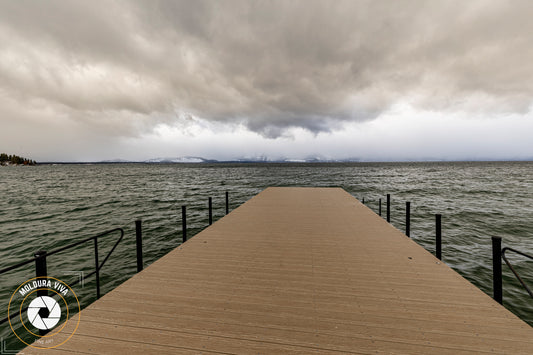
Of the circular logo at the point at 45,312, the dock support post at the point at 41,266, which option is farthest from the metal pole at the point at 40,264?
the circular logo at the point at 45,312

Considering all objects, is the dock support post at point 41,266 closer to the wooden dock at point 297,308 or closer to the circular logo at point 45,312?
the circular logo at point 45,312

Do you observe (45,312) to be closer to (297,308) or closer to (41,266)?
(41,266)

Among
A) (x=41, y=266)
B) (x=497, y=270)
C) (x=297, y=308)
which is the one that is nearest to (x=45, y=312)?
(x=41, y=266)

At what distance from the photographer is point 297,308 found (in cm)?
340

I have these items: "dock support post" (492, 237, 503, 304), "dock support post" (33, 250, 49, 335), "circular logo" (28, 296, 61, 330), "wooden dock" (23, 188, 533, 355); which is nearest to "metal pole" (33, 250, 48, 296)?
"dock support post" (33, 250, 49, 335)

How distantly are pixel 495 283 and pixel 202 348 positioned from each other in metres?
5.97

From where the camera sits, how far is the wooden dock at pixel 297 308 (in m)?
2.71

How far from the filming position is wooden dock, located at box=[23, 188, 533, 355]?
2.71 m

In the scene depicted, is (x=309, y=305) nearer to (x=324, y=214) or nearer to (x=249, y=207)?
(x=324, y=214)

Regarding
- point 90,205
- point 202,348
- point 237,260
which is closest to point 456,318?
point 202,348

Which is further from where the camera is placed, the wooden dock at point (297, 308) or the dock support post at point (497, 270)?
the dock support post at point (497, 270)

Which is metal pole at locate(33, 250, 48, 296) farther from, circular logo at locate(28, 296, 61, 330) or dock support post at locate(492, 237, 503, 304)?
dock support post at locate(492, 237, 503, 304)

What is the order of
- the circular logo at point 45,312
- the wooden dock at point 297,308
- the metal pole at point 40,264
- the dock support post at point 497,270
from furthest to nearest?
the dock support post at point 497,270 → the circular logo at point 45,312 → the metal pole at point 40,264 → the wooden dock at point 297,308

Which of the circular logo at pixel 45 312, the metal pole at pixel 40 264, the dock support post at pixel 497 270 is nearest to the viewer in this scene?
the metal pole at pixel 40 264
